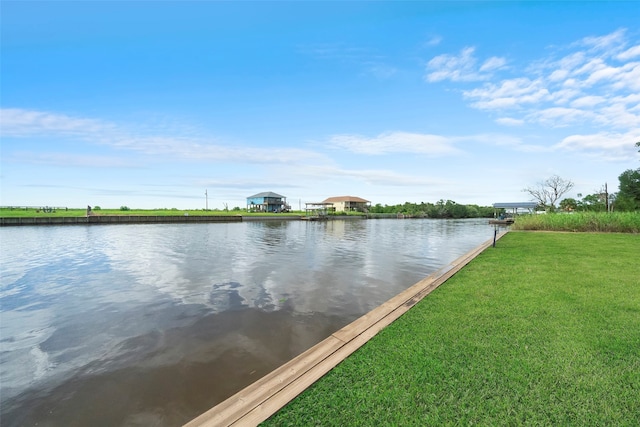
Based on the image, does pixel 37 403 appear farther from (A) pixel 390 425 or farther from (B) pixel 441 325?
(B) pixel 441 325

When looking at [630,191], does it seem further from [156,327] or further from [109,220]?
[109,220]

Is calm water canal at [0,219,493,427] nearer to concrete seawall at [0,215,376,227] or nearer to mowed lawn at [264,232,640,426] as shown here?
mowed lawn at [264,232,640,426]

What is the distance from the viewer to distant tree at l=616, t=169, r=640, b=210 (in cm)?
2686

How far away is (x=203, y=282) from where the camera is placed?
7168 millimetres

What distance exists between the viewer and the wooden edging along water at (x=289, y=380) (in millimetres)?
2131

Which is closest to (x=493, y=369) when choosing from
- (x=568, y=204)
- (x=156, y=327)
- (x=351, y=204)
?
(x=156, y=327)

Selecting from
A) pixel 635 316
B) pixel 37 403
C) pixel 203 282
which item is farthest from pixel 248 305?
pixel 635 316

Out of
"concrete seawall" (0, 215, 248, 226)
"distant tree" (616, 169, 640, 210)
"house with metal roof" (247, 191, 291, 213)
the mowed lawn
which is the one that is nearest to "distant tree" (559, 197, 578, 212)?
"distant tree" (616, 169, 640, 210)

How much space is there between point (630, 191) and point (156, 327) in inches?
1599

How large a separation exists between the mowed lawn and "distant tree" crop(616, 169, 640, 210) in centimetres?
3340

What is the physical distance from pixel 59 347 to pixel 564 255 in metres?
12.3

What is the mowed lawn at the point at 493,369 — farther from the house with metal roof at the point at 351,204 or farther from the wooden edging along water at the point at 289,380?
the house with metal roof at the point at 351,204

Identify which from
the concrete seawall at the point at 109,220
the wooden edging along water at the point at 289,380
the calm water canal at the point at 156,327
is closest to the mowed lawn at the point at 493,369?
the wooden edging along water at the point at 289,380

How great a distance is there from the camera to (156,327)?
177 inches
